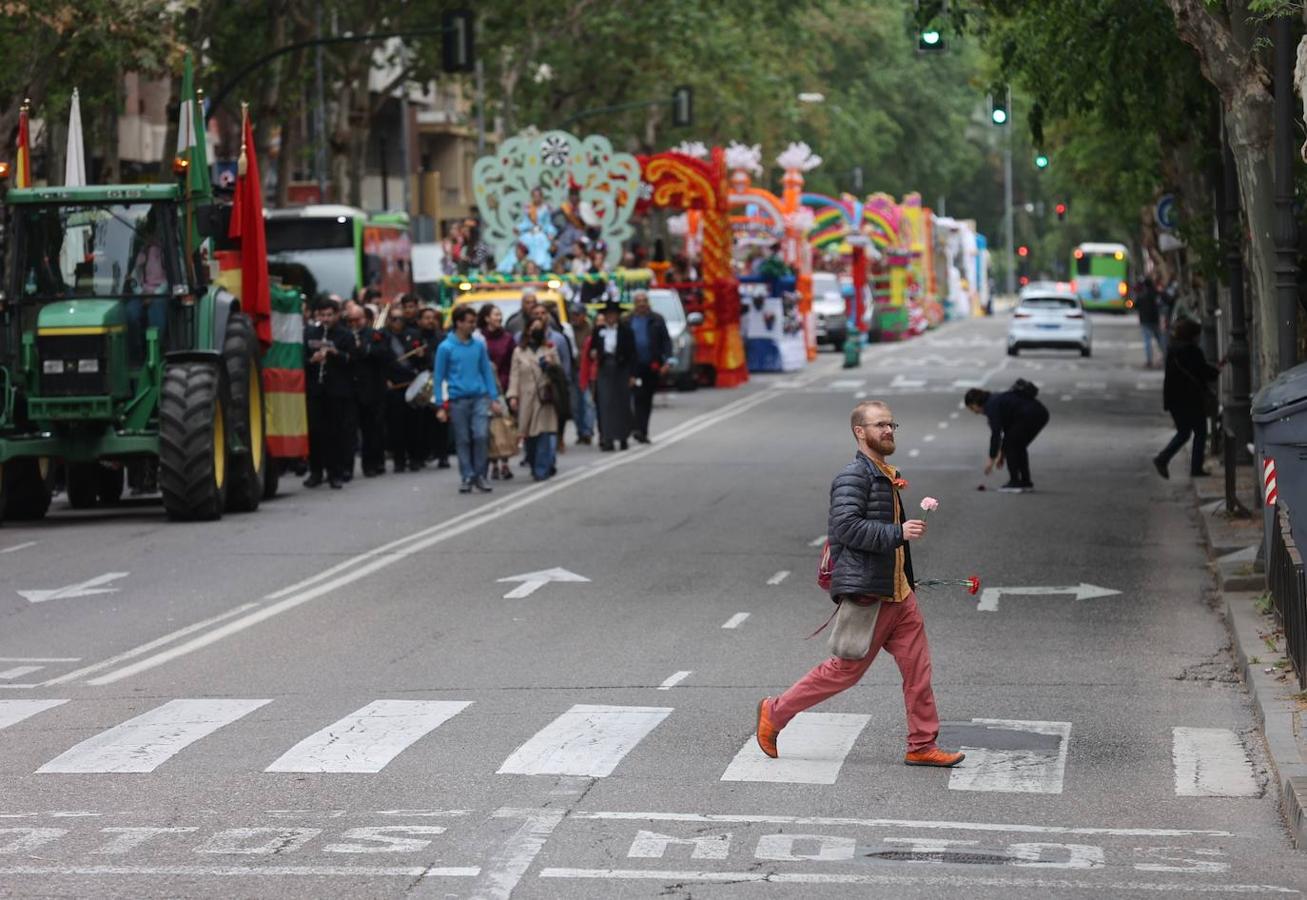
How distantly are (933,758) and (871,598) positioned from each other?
71 cm

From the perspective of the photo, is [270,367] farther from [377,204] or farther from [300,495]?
[377,204]

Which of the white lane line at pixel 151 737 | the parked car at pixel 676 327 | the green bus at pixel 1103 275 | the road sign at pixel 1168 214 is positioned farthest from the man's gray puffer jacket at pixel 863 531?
the green bus at pixel 1103 275

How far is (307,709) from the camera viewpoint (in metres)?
12.4

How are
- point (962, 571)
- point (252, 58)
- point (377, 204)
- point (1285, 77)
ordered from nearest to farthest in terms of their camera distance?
point (1285, 77), point (962, 571), point (252, 58), point (377, 204)

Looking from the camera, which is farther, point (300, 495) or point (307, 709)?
point (300, 495)

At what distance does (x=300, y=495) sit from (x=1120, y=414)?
16733mm

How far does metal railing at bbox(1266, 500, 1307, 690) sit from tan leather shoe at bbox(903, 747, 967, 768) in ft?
6.75

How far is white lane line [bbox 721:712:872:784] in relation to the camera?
34.7 feet

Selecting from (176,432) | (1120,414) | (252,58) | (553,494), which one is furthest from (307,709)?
(252,58)

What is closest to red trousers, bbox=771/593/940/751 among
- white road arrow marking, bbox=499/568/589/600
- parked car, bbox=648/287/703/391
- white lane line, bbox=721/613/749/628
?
white lane line, bbox=721/613/749/628

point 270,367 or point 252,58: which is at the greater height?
point 252,58

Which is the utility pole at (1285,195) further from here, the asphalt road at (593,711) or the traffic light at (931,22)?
the traffic light at (931,22)

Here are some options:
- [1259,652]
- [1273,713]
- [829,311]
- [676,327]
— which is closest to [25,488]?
[1259,652]

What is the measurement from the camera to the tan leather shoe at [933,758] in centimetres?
1077
